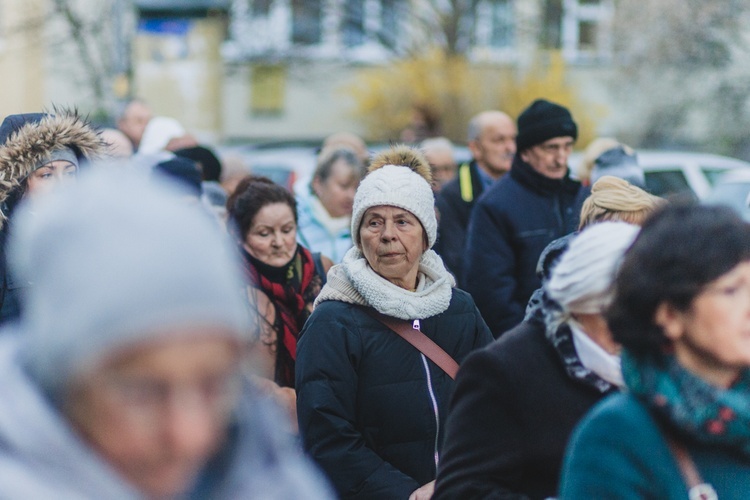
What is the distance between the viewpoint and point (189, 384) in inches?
60.0

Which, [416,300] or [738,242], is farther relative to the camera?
[416,300]

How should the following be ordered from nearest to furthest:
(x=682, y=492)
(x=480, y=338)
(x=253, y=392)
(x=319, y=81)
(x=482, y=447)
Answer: (x=253, y=392) → (x=682, y=492) → (x=482, y=447) → (x=480, y=338) → (x=319, y=81)

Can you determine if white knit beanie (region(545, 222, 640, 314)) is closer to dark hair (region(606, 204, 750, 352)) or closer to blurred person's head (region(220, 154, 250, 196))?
dark hair (region(606, 204, 750, 352))

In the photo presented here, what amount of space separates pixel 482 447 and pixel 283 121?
23.5 m

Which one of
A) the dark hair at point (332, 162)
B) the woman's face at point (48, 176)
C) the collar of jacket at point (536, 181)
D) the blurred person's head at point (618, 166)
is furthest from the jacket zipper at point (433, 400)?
the dark hair at point (332, 162)

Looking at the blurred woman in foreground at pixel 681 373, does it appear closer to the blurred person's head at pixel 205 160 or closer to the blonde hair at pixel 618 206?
the blonde hair at pixel 618 206

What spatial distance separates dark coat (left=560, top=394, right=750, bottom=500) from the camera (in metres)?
2.37

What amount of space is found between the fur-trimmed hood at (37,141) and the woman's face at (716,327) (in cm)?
288

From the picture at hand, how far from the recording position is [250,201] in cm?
589

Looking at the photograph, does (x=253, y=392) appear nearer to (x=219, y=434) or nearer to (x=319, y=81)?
(x=219, y=434)

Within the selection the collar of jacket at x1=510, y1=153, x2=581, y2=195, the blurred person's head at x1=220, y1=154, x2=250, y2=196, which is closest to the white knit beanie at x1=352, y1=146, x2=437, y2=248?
the collar of jacket at x1=510, y1=153, x2=581, y2=195

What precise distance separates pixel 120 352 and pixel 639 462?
4.16ft

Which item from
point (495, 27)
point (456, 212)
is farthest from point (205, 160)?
point (495, 27)

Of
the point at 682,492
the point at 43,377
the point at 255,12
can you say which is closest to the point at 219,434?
the point at 43,377
